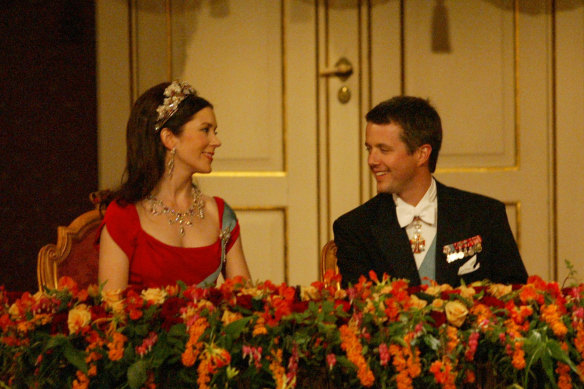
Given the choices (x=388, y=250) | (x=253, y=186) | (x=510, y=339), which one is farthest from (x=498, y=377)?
(x=253, y=186)

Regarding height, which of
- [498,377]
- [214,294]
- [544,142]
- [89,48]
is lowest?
[498,377]

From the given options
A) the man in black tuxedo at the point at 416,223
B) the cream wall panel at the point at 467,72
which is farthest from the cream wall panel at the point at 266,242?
the man in black tuxedo at the point at 416,223

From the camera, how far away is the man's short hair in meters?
2.35

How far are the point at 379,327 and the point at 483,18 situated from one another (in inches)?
111

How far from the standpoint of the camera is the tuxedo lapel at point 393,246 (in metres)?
2.19

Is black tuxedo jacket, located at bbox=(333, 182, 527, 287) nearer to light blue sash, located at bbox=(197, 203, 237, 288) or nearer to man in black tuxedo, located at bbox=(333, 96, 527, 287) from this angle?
man in black tuxedo, located at bbox=(333, 96, 527, 287)

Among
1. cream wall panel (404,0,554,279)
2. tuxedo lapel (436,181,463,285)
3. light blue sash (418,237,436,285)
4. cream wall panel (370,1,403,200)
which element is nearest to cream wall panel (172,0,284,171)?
cream wall panel (370,1,403,200)

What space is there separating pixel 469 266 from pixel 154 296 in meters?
1.14

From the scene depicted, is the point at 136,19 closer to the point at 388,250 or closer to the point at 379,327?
the point at 388,250

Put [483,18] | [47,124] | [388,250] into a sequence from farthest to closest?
1. [483,18]
2. [47,124]
3. [388,250]

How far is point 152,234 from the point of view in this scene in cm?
226

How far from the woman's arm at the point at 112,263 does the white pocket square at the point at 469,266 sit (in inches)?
39.1

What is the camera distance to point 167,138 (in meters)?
2.31

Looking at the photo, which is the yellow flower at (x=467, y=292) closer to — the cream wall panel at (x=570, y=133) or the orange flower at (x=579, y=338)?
the orange flower at (x=579, y=338)
